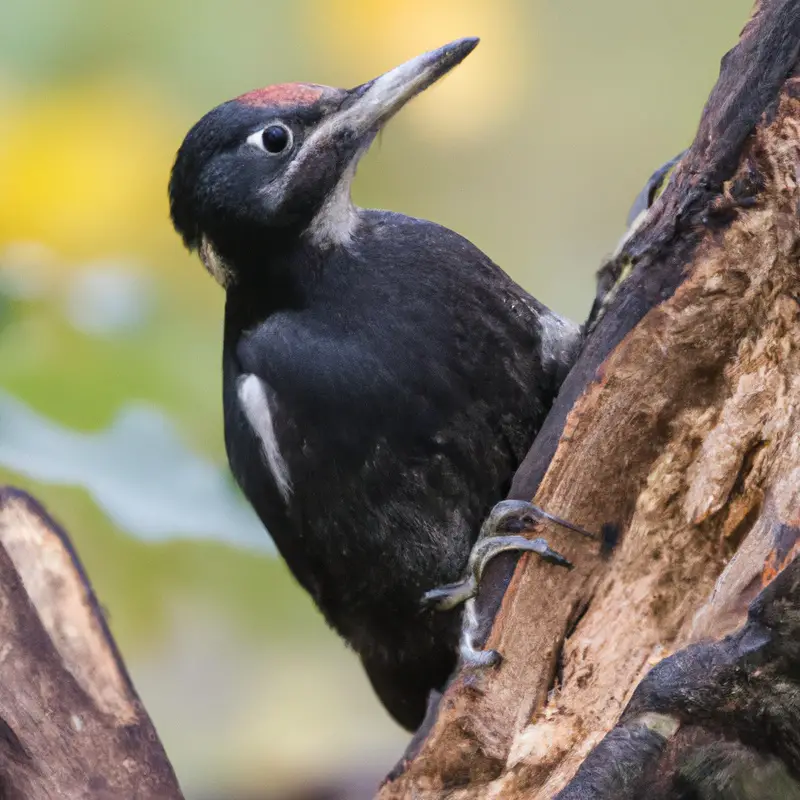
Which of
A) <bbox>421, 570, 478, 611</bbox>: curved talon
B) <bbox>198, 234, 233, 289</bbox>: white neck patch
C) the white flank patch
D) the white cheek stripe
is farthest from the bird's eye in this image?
<bbox>421, 570, 478, 611</bbox>: curved talon

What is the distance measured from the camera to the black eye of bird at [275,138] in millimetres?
1518

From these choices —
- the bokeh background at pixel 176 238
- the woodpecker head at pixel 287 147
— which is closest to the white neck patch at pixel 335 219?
the woodpecker head at pixel 287 147

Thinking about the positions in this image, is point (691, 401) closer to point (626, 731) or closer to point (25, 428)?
point (626, 731)

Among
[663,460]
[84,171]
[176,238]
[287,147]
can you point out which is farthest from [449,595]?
[84,171]

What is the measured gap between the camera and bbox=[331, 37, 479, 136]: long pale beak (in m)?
1.49

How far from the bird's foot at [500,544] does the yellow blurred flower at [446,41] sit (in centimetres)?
94

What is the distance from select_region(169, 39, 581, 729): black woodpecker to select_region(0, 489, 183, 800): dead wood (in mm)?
311

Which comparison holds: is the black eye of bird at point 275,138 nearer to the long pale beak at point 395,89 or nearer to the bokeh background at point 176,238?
the long pale beak at point 395,89

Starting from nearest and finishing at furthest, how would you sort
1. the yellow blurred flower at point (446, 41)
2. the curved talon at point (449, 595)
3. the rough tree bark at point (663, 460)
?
the rough tree bark at point (663, 460)
the curved talon at point (449, 595)
the yellow blurred flower at point (446, 41)

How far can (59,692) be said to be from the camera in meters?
1.33

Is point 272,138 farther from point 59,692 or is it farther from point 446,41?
point 59,692

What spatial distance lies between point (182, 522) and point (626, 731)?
111 centimetres

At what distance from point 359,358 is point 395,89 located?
40 centimetres

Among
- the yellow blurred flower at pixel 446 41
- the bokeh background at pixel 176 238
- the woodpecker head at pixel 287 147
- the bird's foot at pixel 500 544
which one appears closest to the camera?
the bird's foot at pixel 500 544
